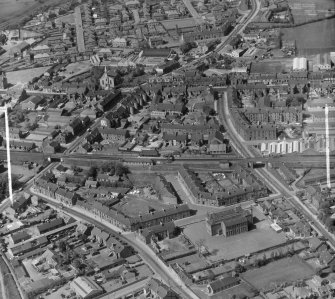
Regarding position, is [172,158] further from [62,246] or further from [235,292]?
[235,292]

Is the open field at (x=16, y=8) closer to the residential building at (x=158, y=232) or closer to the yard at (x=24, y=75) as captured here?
the yard at (x=24, y=75)

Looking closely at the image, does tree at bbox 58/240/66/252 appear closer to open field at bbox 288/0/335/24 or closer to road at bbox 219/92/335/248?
road at bbox 219/92/335/248

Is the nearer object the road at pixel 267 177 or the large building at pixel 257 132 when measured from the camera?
the road at pixel 267 177

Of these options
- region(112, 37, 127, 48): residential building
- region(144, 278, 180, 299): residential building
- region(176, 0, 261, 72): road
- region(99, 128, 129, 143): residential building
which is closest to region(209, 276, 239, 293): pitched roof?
region(144, 278, 180, 299): residential building

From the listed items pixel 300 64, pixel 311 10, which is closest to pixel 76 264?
pixel 300 64

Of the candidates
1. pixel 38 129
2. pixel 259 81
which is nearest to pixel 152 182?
pixel 38 129

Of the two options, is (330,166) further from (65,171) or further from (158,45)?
(158,45)

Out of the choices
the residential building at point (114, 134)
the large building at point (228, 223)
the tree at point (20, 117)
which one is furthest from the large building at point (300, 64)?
the large building at point (228, 223)
